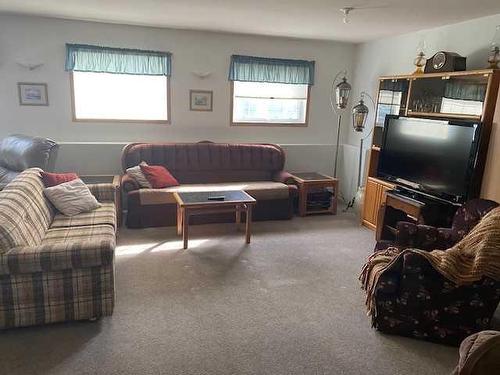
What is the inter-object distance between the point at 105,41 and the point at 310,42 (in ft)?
9.07

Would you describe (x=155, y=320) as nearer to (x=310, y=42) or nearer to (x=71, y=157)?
(x=71, y=157)

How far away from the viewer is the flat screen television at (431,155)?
3365 millimetres

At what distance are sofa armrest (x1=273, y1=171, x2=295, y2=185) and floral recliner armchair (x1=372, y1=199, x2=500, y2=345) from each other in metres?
2.66

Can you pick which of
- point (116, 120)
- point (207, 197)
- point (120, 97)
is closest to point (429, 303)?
point (207, 197)

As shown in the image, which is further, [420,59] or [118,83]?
[118,83]

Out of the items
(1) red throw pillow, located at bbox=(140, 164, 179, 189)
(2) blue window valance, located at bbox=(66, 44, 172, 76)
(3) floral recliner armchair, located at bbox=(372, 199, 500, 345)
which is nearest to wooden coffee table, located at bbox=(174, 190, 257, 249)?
(1) red throw pillow, located at bbox=(140, 164, 179, 189)

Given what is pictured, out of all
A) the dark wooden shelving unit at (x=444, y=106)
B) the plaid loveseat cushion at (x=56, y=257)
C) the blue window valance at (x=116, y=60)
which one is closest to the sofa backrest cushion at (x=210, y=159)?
the blue window valance at (x=116, y=60)

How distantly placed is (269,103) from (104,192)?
277 cm

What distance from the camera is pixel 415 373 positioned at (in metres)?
2.17

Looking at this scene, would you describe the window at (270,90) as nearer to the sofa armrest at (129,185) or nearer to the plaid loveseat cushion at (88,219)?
the sofa armrest at (129,185)

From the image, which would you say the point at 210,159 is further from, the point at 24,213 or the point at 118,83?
the point at 24,213

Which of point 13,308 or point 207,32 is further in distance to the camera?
point 207,32

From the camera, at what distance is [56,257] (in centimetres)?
230

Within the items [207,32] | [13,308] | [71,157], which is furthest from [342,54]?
[13,308]
